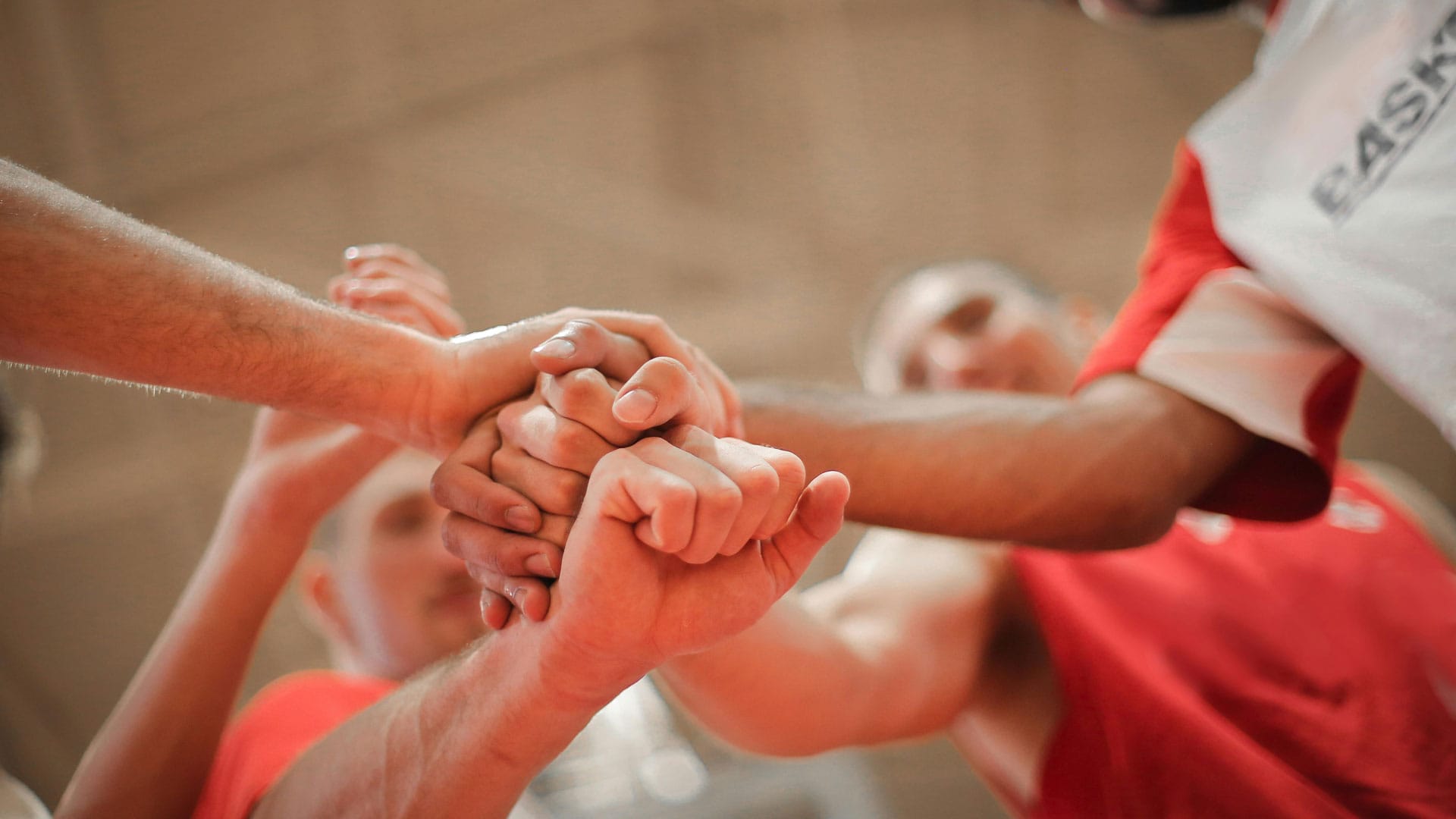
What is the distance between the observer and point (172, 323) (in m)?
0.85

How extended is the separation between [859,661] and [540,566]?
579 mm

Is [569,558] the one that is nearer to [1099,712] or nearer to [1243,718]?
[1099,712]

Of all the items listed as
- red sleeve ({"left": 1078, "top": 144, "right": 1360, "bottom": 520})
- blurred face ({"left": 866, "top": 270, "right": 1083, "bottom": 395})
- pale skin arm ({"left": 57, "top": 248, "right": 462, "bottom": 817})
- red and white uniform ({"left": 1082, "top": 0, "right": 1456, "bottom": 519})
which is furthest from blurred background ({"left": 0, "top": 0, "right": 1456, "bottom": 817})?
red sleeve ({"left": 1078, "top": 144, "right": 1360, "bottom": 520})

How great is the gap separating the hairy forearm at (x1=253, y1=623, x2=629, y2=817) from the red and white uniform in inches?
32.7

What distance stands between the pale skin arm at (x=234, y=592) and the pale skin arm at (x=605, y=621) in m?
0.41

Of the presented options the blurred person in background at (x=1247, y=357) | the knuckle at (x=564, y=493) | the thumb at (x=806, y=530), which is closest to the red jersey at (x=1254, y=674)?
the blurred person in background at (x=1247, y=357)

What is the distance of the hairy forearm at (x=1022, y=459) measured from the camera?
3.51 feet

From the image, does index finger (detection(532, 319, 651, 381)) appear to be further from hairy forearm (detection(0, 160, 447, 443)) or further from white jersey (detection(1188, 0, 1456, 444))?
white jersey (detection(1188, 0, 1456, 444))

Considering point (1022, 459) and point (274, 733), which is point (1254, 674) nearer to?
point (1022, 459)

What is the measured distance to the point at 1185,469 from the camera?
3.64 feet

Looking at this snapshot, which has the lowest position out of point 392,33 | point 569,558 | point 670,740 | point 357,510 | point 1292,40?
point 670,740

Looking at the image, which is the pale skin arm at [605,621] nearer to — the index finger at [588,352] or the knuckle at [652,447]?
the knuckle at [652,447]

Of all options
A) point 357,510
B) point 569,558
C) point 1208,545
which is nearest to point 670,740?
point 357,510

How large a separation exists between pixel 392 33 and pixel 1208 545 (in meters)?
4.13
